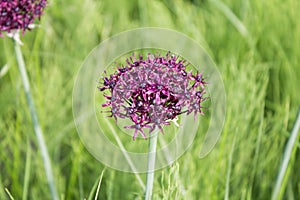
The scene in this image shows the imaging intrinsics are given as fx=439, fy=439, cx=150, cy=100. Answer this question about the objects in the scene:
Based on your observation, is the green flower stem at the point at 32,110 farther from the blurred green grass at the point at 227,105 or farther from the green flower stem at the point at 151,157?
the green flower stem at the point at 151,157

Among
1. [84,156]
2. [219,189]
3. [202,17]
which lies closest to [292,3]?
[202,17]

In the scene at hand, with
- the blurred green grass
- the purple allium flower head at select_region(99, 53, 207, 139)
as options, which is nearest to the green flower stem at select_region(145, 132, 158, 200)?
the purple allium flower head at select_region(99, 53, 207, 139)

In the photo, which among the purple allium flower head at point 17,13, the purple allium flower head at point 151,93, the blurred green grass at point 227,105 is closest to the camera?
the purple allium flower head at point 151,93

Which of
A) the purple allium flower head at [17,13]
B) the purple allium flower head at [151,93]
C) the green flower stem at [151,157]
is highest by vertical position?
the purple allium flower head at [17,13]

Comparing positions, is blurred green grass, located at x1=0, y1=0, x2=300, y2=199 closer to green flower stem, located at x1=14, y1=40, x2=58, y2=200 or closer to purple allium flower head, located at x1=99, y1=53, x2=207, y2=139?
green flower stem, located at x1=14, y1=40, x2=58, y2=200

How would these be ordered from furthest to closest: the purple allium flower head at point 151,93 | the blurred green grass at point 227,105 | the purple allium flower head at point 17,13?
1. the blurred green grass at point 227,105
2. the purple allium flower head at point 17,13
3. the purple allium flower head at point 151,93

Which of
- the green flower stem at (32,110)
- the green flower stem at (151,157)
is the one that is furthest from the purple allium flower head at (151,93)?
the green flower stem at (32,110)

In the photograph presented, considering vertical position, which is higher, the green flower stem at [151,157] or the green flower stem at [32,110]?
the green flower stem at [32,110]
